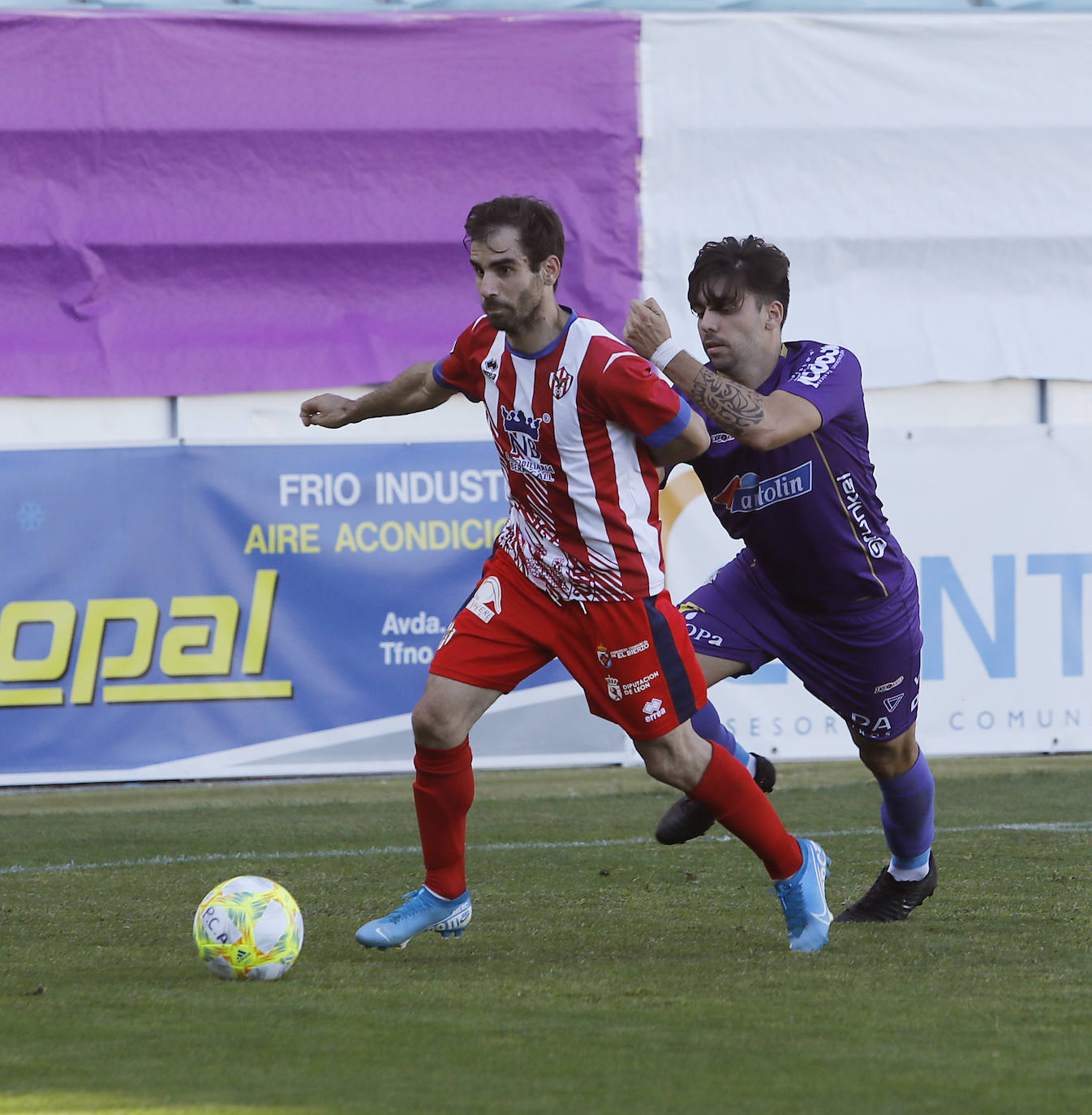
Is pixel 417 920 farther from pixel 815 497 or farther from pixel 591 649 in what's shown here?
pixel 815 497

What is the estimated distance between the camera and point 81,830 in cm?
744

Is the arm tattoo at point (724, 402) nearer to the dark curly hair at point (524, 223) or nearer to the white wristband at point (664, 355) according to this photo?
the white wristband at point (664, 355)

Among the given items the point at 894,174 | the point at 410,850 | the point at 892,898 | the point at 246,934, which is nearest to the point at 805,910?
the point at 892,898

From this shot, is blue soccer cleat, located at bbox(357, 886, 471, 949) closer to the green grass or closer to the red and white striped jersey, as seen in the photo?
the green grass

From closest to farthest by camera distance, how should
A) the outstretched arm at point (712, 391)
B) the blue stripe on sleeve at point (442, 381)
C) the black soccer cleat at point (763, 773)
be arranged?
the outstretched arm at point (712, 391) → the blue stripe on sleeve at point (442, 381) → the black soccer cleat at point (763, 773)

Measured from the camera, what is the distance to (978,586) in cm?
941

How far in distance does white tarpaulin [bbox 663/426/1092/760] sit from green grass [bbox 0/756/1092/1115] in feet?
6.37

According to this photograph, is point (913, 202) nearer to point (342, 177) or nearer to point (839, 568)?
point (342, 177)

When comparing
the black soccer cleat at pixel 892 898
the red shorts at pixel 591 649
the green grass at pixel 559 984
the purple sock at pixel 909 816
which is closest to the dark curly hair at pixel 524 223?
the red shorts at pixel 591 649

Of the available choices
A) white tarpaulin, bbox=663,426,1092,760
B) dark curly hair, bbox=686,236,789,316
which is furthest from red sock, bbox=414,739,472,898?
white tarpaulin, bbox=663,426,1092,760

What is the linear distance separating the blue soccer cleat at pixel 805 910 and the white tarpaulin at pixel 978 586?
4.73 m

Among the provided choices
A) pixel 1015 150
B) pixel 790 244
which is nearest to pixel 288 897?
pixel 790 244

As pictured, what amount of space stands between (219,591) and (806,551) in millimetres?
4903

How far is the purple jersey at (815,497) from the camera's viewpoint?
459 centimetres
